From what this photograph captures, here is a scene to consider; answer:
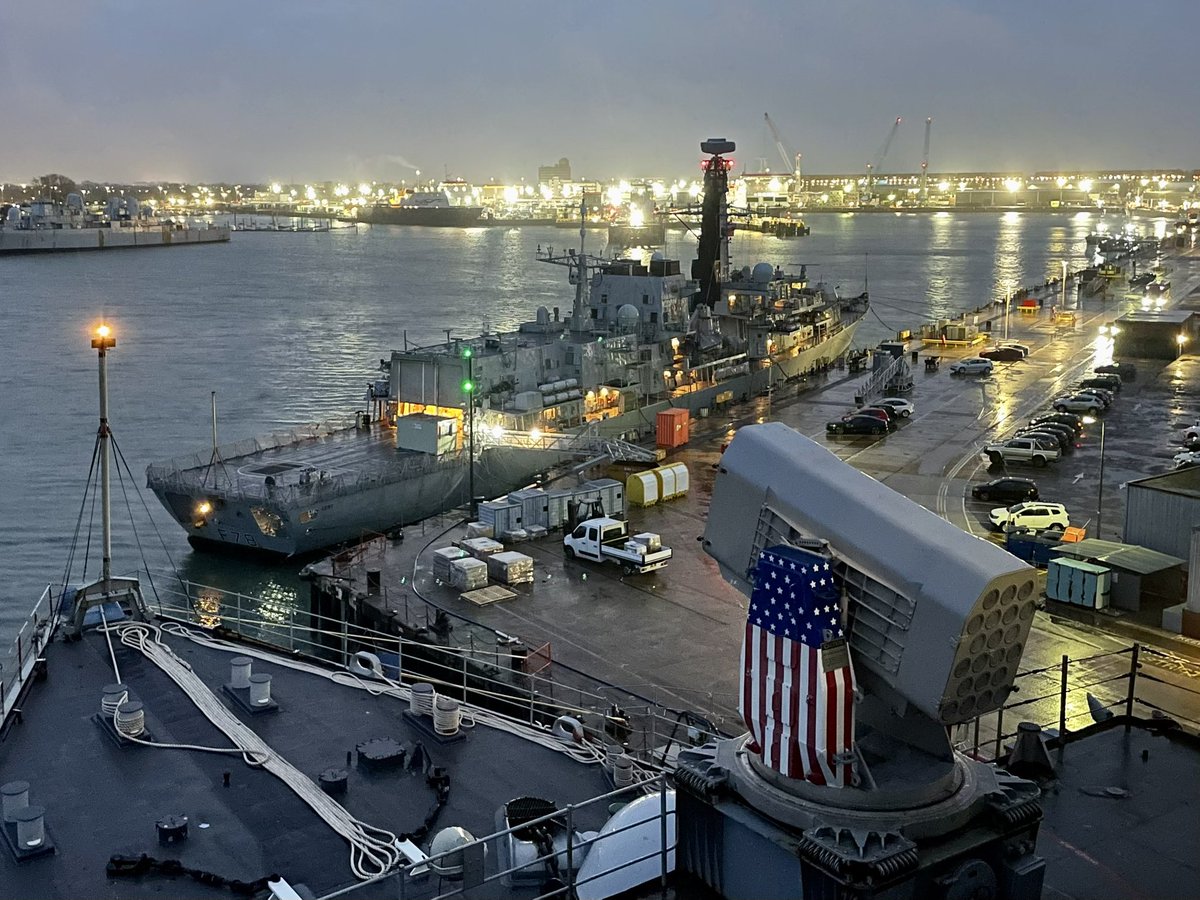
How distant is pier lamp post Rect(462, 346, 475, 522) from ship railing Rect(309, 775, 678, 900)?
→ 1856 centimetres

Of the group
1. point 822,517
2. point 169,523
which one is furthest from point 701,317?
point 822,517

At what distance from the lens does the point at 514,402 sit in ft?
122

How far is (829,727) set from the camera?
6328 millimetres

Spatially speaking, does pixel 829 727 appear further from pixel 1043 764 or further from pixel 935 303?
pixel 935 303

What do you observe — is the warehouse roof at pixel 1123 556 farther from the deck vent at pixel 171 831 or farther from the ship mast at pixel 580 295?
the ship mast at pixel 580 295

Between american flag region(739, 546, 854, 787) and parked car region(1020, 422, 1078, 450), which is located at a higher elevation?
american flag region(739, 546, 854, 787)

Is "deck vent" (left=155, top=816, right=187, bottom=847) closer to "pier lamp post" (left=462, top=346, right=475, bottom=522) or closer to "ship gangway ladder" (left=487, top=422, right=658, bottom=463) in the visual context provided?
"pier lamp post" (left=462, top=346, right=475, bottom=522)

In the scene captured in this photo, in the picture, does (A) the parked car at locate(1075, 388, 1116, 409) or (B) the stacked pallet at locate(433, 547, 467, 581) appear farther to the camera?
(A) the parked car at locate(1075, 388, 1116, 409)

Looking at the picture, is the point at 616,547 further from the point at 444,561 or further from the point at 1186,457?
the point at 1186,457

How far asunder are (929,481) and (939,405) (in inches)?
518

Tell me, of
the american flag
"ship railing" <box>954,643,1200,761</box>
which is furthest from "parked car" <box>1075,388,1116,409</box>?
the american flag

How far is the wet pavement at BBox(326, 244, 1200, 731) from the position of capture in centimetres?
1888

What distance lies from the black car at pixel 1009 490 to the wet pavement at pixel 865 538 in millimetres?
561

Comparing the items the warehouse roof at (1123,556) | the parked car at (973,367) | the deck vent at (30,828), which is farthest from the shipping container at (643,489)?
the parked car at (973,367)
